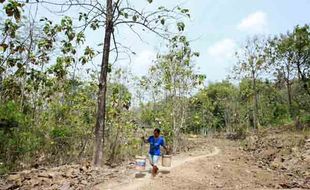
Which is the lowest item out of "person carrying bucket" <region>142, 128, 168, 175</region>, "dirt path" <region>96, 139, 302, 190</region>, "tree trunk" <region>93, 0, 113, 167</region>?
"dirt path" <region>96, 139, 302, 190</region>

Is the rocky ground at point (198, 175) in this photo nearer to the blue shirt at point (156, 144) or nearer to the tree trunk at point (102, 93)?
the tree trunk at point (102, 93)

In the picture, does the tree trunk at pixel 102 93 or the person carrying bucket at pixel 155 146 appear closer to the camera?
the person carrying bucket at pixel 155 146

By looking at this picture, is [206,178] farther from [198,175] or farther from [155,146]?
[155,146]

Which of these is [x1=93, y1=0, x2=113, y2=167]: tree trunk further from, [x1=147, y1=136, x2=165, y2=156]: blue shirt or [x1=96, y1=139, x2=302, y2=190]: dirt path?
[x1=147, y1=136, x2=165, y2=156]: blue shirt

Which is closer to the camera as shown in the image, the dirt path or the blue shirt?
the dirt path

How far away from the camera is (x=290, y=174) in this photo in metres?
13.5

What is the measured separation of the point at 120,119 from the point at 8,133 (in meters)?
5.61

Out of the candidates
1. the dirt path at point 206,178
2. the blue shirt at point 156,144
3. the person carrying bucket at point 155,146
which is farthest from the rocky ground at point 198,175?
the blue shirt at point 156,144

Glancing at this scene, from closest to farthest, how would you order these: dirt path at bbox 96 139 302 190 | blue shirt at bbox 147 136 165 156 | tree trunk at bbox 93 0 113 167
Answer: dirt path at bbox 96 139 302 190 < blue shirt at bbox 147 136 165 156 < tree trunk at bbox 93 0 113 167

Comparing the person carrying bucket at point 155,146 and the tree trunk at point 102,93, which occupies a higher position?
the tree trunk at point 102,93

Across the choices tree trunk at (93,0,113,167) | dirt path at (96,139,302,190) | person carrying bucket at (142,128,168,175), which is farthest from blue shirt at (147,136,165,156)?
tree trunk at (93,0,113,167)

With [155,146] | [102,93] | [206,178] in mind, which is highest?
[102,93]

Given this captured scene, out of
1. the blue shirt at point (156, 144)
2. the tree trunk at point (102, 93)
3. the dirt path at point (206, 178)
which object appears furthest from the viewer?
the tree trunk at point (102, 93)

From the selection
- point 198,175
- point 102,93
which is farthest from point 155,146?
point 198,175
